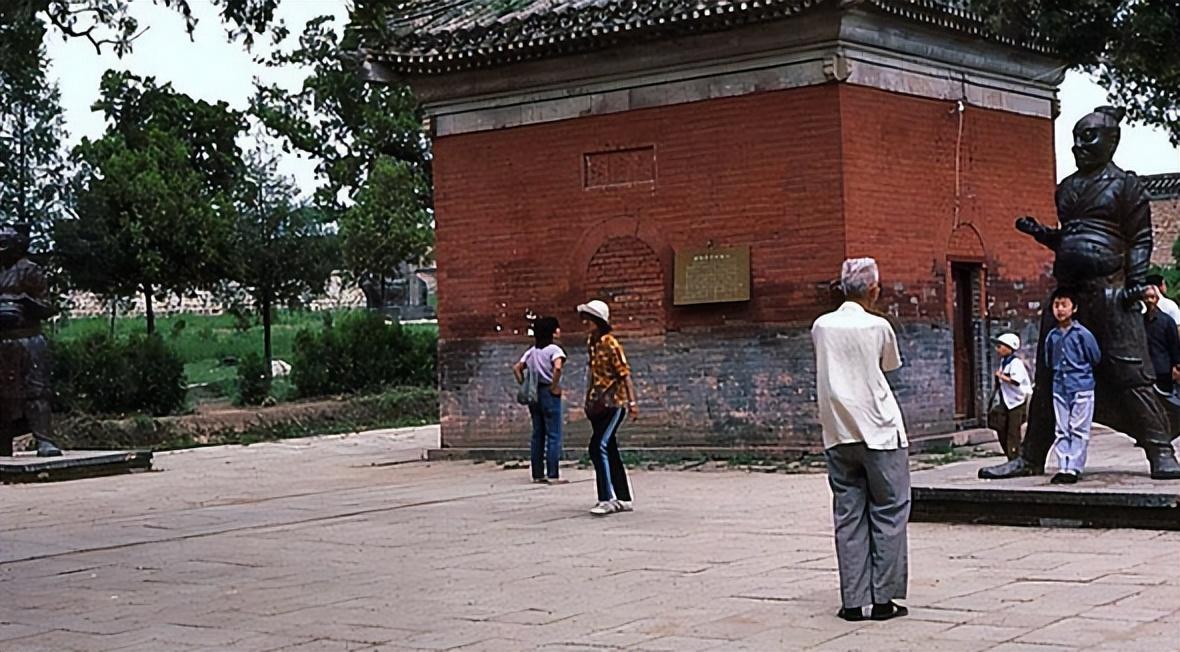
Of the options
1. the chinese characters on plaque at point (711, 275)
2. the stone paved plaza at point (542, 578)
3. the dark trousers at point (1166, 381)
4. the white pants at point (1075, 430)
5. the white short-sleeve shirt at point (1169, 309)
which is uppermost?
the chinese characters on plaque at point (711, 275)

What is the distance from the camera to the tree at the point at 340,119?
32.5 m

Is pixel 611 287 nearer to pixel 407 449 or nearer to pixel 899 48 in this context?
pixel 899 48

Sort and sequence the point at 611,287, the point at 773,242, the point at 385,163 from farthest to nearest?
the point at 385,163 < the point at 611,287 < the point at 773,242

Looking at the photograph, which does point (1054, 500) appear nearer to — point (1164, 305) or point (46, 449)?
point (1164, 305)

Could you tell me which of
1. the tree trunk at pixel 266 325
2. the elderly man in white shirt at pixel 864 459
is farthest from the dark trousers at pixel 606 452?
the tree trunk at pixel 266 325

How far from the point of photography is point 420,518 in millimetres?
13141

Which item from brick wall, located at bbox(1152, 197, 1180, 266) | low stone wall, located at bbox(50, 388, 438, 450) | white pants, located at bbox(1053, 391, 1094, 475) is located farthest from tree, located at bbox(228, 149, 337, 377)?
brick wall, located at bbox(1152, 197, 1180, 266)

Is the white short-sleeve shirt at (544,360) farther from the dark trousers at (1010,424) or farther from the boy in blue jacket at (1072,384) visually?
the boy in blue jacket at (1072,384)

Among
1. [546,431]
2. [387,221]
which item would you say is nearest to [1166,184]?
[387,221]

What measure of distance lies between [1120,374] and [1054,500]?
1082 millimetres

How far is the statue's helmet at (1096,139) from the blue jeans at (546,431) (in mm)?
6242

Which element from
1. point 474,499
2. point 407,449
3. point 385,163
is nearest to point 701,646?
point 474,499

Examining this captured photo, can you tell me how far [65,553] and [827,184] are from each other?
9.01 meters

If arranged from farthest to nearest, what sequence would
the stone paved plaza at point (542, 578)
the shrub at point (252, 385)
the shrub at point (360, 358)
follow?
the shrub at point (360, 358) < the shrub at point (252, 385) < the stone paved plaza at point (542, 578)
